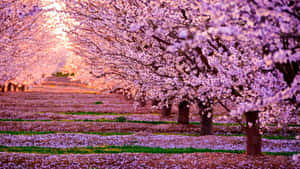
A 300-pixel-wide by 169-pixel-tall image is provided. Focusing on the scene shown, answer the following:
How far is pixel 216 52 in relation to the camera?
1089 cm

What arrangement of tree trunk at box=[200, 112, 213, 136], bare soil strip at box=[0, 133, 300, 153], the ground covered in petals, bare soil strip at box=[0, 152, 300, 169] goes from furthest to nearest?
tree trunk at box=[200, 112, 213, 136]
bare soil strip at box=[0, 133, 300, 153]
the ground covered in petals
bare soil strip at box=[0, 152, 300, 169]

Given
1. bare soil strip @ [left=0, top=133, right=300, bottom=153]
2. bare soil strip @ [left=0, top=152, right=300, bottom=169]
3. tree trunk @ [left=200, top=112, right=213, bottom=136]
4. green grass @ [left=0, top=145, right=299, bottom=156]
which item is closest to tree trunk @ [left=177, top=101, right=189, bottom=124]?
tree trunk @ [left=200, top=112, right=213, bottom=136]

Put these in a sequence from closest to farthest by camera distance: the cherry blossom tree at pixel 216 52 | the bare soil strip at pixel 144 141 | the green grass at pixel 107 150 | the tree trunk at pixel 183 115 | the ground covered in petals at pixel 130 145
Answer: the cherry blossom tree at pixel 216 52 < the ground covered in petals at pixel 130 145 < the green grass at pixel 107 150 < the bare soil strip at pixel 144 141 < the tree trunk at pixel 183 115

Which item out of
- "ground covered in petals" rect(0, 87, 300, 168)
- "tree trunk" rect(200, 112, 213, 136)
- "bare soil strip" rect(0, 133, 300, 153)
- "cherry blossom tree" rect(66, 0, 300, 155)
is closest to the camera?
"cherry blossom tree" rect(66, 0, 300, 155)

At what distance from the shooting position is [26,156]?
12.0 meters

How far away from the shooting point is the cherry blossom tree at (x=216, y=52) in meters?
5.37

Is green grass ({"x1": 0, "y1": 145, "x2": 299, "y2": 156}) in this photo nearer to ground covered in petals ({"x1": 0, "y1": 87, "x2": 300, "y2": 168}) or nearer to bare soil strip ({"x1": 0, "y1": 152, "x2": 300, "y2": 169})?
ground covered in petals ({"x1": 0, "y1": 87, "x2": 300, "y2": 168})

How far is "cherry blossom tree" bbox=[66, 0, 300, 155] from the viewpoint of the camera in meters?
5.37

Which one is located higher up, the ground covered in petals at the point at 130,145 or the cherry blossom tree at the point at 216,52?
the cherry blossom tree at the point at 216,52

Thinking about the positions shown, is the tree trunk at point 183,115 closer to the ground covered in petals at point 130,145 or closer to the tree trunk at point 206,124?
the ground covered in petals at point 130,145

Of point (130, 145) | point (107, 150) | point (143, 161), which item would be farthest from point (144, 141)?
point (143, 161)

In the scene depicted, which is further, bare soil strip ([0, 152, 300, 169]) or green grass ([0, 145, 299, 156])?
green grass ([0, 145, 299, 156])

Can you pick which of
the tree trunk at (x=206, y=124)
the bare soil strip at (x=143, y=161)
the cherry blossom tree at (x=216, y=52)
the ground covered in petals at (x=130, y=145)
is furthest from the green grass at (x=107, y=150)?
the tree trunk at (x=206, y=124)

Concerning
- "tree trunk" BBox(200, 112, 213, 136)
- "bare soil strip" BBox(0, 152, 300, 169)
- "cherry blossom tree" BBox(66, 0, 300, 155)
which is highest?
"cherry blossom tree" BBox(66, 0, 300, 155)
